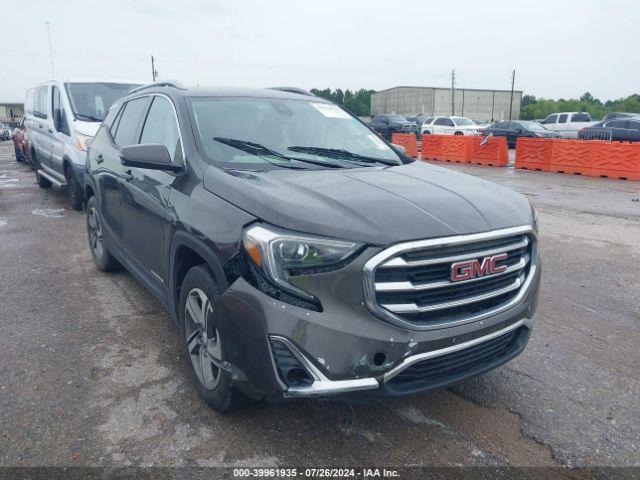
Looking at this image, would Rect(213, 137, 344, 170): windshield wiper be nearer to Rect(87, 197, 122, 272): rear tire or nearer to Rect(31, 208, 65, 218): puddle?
Rect(87, 197, 122, 272): rear tire

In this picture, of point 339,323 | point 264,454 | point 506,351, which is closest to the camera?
point 339,323

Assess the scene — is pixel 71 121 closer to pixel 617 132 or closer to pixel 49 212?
pixel 49 212

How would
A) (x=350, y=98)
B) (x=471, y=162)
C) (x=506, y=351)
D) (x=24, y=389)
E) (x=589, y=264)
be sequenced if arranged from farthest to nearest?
1. (x=350, y=98)
2. (x=471, y=162)
3. (x=589, y=264)
4. (x=24, y=389)
5. (x=506, y=351)

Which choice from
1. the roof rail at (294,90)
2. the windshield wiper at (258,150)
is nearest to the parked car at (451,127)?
the roof rail at (294,90)

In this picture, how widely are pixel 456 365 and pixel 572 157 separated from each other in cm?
1511

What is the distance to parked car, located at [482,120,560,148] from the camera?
2525 cm

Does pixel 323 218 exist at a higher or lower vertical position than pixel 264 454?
higher

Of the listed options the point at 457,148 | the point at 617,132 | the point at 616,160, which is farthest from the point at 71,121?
the point at 617,132

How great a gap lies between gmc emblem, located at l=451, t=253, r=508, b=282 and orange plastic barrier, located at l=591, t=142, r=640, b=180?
45.7 ft

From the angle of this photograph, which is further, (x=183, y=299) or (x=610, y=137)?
(x=610, y=137)

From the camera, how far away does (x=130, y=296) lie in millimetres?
5137

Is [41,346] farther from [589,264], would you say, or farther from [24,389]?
[589,264]

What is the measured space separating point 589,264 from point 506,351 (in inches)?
153

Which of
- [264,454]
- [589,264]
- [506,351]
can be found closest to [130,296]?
[264,454]
